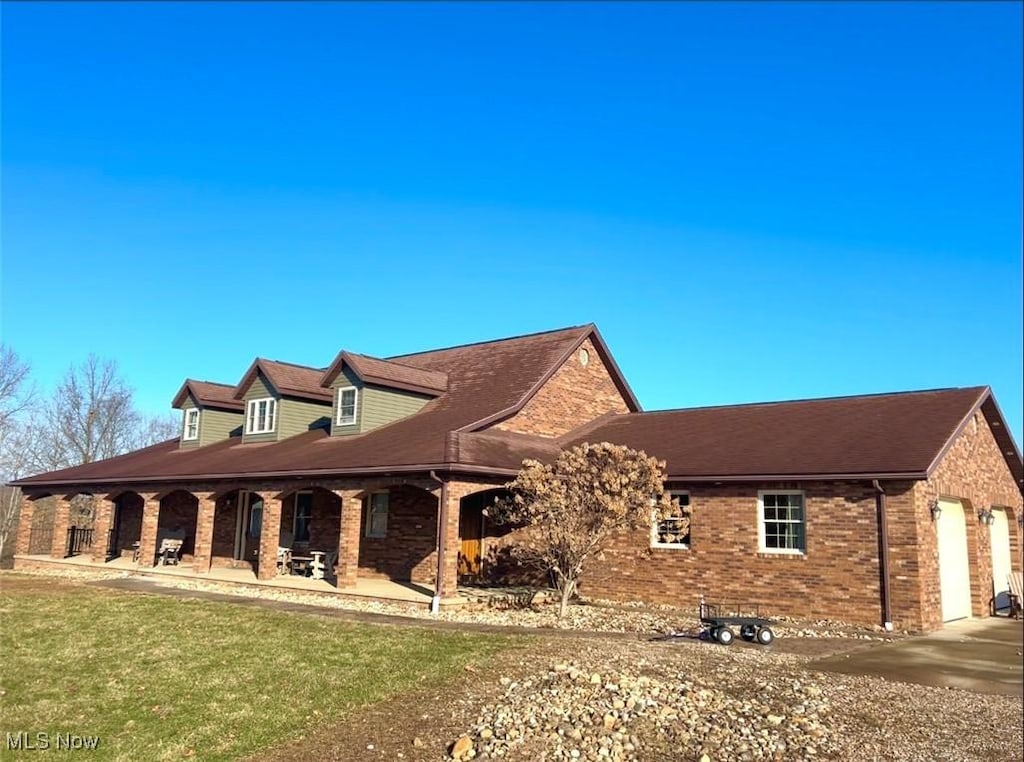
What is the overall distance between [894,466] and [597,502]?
590cm

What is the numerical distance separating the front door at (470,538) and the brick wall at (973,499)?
10593 millimetres

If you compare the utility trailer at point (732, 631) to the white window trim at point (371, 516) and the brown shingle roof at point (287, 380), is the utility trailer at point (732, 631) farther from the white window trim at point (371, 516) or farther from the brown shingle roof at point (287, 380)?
the brown shingle roof at point (287, 380)

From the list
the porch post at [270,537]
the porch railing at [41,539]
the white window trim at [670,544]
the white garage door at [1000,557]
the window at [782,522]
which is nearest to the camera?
the window at [782,522]

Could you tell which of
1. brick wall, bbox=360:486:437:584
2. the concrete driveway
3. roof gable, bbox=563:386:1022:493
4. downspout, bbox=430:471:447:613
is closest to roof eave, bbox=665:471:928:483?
roof gable, bbox=563:386:1022:493

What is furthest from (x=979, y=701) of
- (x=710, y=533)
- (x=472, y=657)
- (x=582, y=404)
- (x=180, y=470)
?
(x=180, y=470)

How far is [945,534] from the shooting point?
17391mm

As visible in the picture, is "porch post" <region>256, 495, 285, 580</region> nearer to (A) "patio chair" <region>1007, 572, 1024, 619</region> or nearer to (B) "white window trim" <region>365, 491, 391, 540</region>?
(B) "white window trim" <region>365, 491, 391, 540</region>

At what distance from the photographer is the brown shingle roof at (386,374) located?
22375 millimetres

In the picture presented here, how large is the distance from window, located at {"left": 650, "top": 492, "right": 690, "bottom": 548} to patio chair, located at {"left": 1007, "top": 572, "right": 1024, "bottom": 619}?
8.29 meters

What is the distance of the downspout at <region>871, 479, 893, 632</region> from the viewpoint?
14.8 metres

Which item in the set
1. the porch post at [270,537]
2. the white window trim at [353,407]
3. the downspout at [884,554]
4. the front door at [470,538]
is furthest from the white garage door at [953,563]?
the porch post at [270,537]

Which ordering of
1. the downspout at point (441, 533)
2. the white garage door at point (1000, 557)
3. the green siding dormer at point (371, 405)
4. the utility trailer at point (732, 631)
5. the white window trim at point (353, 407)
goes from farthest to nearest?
1. the white window trim at point (353, 407)
2. the green siding dormer at point (371, 405)
3. the white garage door at point (1000, 557)
4. the downspout at point (441, 533)
5. the utility trailer at point (732, 631)

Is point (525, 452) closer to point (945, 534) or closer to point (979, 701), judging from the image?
point (945, 534)

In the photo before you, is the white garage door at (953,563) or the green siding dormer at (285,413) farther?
the green siding dormer at (285,413)
